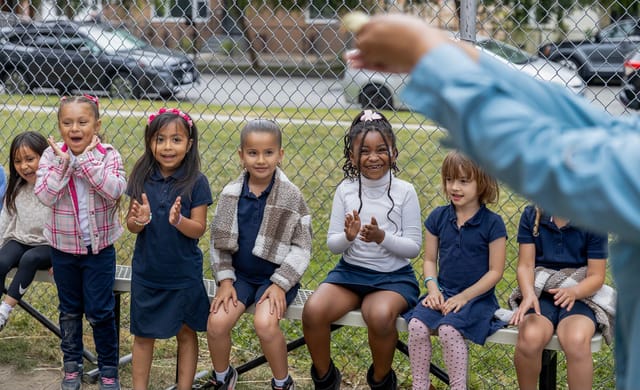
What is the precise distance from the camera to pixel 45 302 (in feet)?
17.0

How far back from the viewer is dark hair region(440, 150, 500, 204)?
3604 millimetres

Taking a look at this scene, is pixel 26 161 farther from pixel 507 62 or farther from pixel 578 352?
pixel 578 352

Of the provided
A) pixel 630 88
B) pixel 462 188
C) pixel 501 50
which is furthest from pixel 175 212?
pixel 630 88

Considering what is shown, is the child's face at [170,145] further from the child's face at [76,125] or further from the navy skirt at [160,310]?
the navy skirt at [160,310]

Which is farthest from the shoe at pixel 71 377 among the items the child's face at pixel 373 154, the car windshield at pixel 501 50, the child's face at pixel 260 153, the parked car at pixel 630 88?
the parked car at pixel 630 88

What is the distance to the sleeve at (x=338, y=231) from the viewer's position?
3.80 metres

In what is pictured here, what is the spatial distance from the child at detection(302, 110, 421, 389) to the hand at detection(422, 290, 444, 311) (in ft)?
0.41

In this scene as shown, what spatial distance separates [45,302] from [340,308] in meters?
2.24

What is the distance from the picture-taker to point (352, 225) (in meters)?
3.62

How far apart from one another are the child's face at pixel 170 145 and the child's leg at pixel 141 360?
0.74m

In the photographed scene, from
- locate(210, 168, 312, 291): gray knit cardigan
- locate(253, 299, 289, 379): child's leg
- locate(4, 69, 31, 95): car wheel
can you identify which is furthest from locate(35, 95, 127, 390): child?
locate(4, 69, 31, 95): car wheel

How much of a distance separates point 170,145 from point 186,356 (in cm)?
94

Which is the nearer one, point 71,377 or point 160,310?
point 160,310

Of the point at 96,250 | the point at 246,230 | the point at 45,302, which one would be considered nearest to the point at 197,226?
the point at 246,230
